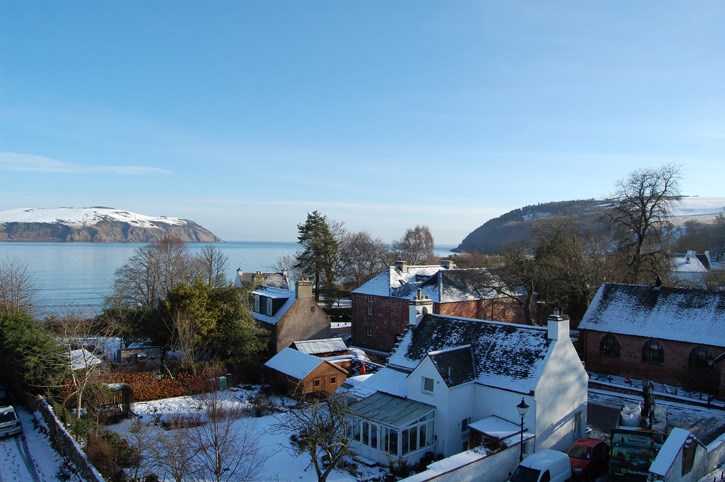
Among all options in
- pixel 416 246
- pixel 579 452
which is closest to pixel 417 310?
pixel 579 452

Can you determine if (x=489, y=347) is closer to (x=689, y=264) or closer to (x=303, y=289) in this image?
(x=303, y=289)

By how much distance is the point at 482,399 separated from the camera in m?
21.7

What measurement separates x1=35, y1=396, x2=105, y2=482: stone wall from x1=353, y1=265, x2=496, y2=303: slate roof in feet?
83.9

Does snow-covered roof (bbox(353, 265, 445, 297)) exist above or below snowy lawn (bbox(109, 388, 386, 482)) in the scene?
above

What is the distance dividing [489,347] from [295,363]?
495 inches

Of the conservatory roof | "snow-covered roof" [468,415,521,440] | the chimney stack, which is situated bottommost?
"snow-covered roof" [468,415,521,440]

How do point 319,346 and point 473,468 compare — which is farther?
point 319,346

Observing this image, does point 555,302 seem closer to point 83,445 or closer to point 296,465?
point 296,465

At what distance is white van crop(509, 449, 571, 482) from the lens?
16.3 metres

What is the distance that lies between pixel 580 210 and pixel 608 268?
530 feet

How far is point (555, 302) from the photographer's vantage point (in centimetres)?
4494

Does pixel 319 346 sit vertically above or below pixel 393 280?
below

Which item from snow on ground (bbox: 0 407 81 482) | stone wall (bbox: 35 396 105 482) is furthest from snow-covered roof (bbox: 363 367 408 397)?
snow on ground (bbox: 0 407 81 482)

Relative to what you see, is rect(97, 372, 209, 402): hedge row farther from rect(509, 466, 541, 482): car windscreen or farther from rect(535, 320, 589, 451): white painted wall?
rect(509, 466, 541, 482): car windscreen
